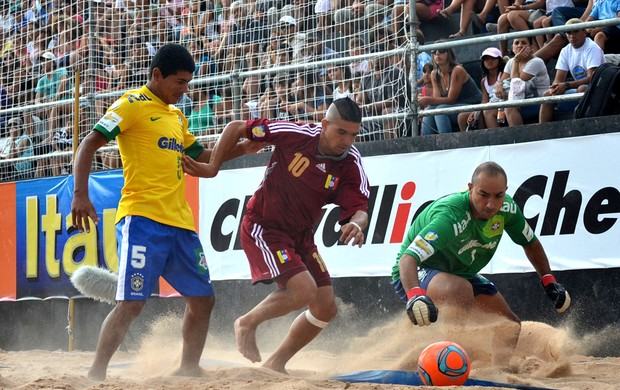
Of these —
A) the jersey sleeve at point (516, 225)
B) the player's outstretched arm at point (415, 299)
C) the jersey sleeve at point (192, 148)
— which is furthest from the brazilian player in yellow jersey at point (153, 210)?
the jersey sleeve at point (516, 225)

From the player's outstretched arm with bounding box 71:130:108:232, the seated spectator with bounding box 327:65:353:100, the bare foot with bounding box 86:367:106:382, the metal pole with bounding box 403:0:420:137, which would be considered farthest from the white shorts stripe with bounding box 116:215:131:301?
the seated spectator with bounding box 327:65:353:100

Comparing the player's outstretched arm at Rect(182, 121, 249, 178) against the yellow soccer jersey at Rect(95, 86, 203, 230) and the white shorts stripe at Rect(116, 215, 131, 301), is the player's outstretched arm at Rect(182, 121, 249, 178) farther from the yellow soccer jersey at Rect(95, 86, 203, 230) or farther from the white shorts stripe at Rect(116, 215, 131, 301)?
the white shorts stripe at Rect(116, 215, 131, 301)

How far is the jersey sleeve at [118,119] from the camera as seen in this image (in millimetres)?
6004

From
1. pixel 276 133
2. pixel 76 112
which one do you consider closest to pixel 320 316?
pixel 276 133

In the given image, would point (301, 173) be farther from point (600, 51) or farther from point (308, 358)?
point (600, 51)

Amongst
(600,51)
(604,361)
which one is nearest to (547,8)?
(600,51)

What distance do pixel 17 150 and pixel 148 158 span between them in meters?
6.98

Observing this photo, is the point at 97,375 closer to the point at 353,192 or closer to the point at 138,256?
the point at 138,256

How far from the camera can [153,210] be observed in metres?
6.20

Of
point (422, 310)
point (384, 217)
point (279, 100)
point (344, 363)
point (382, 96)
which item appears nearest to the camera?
point (422, 310)

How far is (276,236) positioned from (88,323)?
5.16 meters

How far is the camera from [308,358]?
8484mm

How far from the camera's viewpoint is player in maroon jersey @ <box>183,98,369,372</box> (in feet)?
21.5

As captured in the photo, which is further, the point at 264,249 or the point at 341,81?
the point at 341,81
